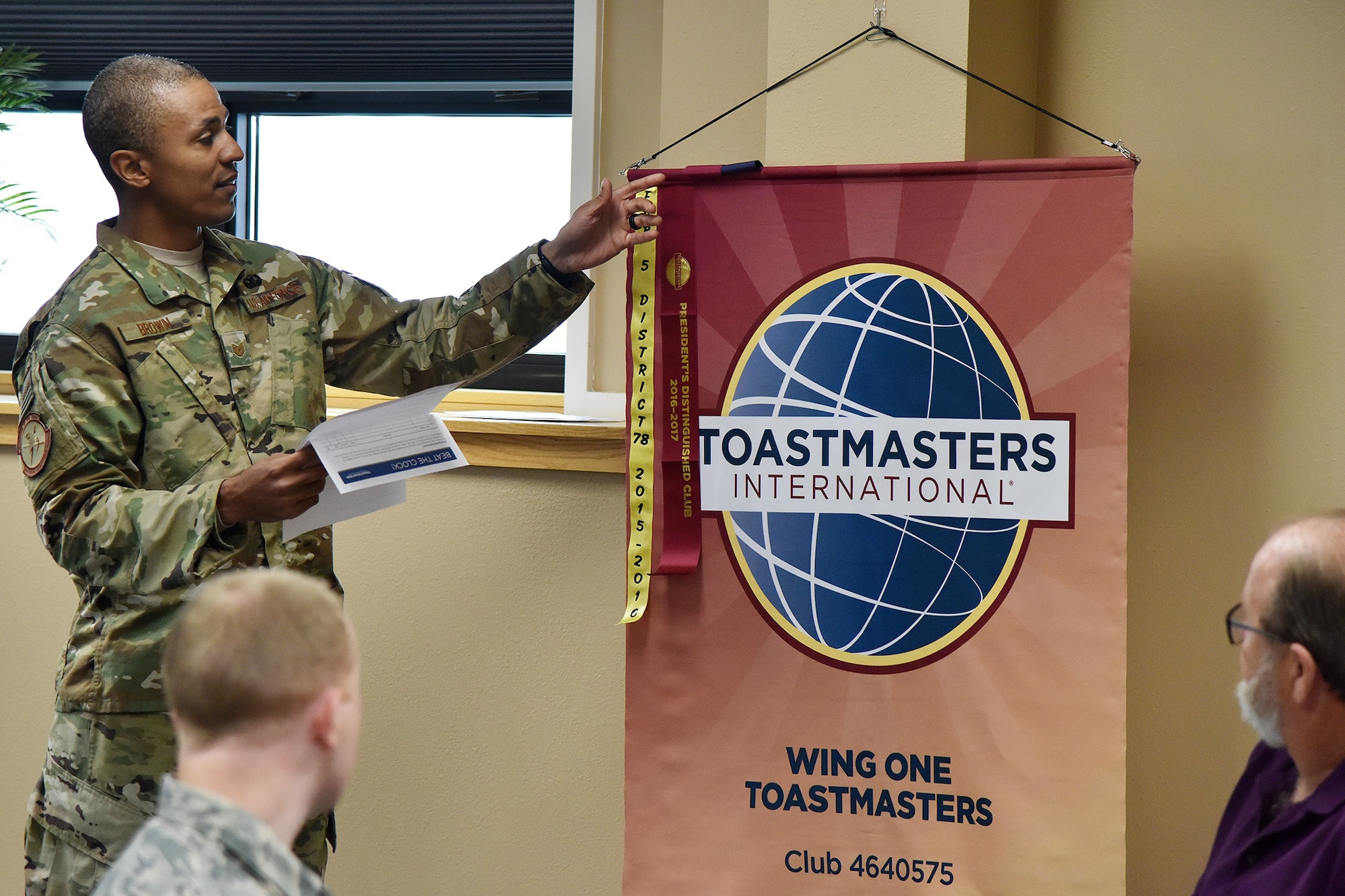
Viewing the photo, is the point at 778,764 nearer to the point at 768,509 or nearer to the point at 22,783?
the point at 768,509

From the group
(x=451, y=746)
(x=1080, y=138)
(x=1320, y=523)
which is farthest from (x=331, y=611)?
(x=1080, y=138)

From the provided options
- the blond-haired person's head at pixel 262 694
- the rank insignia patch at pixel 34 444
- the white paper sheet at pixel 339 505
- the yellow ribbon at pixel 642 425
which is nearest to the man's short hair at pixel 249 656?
the blond-haired person's head at pixel 262 694

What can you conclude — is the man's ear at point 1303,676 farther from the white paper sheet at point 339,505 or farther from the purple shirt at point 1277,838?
the white paper sheet at point 339,505

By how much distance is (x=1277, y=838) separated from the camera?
4.02ft

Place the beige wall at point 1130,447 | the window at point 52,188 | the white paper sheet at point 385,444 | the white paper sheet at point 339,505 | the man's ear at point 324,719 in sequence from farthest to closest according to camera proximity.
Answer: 1. the window at point 52,188
2. the beige wall at point 1130,447
3. the white paper sheet at point 339,505
4. the white paper sheet at point 385,444
5. the man's ear at point 324,719

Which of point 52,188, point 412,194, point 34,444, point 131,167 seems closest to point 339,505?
point 34,444

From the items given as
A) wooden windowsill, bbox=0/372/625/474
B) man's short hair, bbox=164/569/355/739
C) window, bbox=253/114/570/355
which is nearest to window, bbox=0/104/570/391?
window, bbox=253/114/570/355

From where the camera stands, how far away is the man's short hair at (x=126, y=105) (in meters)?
1.70

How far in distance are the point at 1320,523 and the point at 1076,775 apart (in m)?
0.67

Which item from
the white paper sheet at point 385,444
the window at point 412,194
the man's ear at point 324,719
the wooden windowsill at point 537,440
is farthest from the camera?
the window at point 412,194

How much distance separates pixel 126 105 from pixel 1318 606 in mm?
1694

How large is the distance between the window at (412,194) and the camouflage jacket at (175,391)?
Result: 60 centimetres

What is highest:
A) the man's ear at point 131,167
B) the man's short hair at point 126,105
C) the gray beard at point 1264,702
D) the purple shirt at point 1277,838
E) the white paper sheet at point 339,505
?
the man's short hair at point 126,105

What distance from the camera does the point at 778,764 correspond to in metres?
1.79
